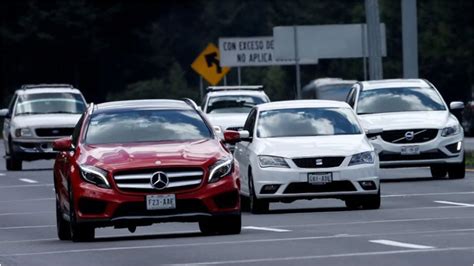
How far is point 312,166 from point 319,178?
21 cm

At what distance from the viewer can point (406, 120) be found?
3119cm

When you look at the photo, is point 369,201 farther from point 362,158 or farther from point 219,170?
point 219,170

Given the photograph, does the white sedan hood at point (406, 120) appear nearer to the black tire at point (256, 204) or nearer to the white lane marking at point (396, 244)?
the black tire at point (256, 204)

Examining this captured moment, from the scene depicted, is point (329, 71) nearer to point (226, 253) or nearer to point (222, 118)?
point (222, 118)

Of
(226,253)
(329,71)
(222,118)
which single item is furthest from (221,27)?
(226,253)

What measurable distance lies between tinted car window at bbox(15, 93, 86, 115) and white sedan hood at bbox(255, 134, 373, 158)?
1736 centimetres

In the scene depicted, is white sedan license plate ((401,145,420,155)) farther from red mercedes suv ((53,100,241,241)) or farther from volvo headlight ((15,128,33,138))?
volvo headlight ((15,128,33,138))

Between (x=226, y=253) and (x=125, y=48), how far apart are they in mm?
65573

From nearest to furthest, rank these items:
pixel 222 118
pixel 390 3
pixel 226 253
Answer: pixel 226 253, pixel 222 118, pixel 390 3

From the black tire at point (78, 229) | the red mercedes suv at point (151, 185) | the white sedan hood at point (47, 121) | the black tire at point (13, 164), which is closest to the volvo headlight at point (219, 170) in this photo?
the red mercedes suv at point (151, 185)

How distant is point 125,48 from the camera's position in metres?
82.1

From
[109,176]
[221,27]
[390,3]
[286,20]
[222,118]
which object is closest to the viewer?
[109,176]

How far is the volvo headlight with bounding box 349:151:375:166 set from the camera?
24.2 meters

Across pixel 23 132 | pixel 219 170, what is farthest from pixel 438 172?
pixel 219 170
